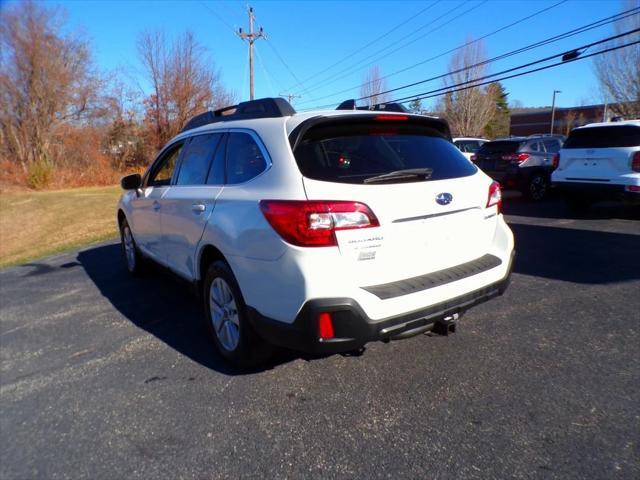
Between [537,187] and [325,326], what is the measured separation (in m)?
10.5

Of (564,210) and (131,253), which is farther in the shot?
(564,210)

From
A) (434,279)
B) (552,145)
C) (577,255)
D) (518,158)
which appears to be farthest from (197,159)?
(552,145)

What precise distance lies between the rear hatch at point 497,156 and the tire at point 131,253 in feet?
29.5

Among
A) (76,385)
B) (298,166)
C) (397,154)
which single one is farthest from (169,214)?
(397,154)

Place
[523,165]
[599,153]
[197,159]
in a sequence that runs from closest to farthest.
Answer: [197,159] < [599,153] < [523,165]

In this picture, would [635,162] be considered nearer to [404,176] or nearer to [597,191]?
[597,191]

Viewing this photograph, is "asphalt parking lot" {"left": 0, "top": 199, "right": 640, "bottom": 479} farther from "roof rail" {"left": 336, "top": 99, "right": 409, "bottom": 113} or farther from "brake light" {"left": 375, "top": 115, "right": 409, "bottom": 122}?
"roof rail" {"left": 336, "top": 99, "right": 409, "bottom": 113}

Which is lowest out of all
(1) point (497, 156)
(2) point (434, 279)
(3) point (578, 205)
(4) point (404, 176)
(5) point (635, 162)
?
(3) point (578, 205)

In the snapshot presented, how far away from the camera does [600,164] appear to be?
8078 mm

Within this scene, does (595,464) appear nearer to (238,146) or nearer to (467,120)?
(238,146)

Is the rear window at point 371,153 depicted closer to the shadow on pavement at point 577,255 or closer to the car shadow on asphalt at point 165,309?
the car shadow on asphalt at point 165,309

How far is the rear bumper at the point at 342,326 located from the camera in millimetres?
2398

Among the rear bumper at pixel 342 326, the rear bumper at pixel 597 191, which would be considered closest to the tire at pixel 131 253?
the rear bumper at pixel 342 326

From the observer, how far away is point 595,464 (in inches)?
84.2
